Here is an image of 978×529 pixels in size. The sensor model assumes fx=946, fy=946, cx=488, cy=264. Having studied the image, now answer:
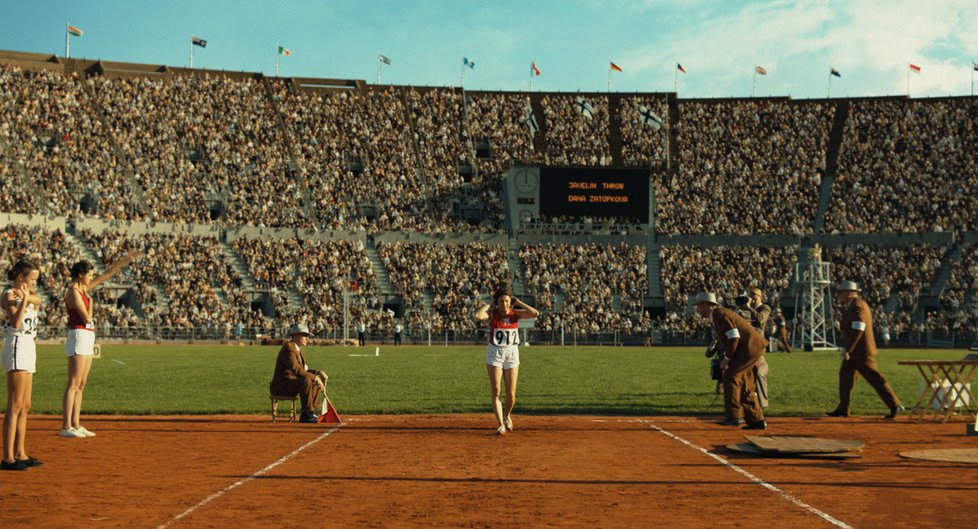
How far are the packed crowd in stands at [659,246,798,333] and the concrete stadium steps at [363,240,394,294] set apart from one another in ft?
59.1

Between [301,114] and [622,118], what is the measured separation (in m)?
25.5

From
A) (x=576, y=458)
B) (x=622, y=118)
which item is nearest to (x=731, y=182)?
(x=622, y=118)

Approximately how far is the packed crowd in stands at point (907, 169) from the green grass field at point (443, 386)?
32.9 metres

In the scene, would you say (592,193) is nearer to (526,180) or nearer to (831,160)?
(526,180)

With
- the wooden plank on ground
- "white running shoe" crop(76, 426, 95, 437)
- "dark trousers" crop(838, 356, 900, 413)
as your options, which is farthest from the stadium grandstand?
the wooden plank on ground

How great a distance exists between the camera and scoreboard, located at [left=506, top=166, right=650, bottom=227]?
67375 millimetres

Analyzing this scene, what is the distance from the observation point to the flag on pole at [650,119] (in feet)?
248

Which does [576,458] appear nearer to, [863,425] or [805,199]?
[863,425]

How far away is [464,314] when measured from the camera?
59.7m

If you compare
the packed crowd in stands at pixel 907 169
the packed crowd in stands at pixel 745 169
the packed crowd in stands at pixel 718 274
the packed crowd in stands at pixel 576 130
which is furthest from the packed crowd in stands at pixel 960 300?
the packed crowd in stands at pixel 576 130

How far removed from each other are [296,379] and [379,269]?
157ft

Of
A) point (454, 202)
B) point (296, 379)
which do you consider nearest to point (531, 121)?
point (454, 202)

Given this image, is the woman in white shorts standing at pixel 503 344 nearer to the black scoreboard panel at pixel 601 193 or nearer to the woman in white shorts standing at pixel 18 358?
the woman in white shorts standing at pixel 18 358

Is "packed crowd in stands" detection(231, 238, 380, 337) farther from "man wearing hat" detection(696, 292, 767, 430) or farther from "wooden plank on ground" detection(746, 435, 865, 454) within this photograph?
"wooden plank on ground" detection(746, 435, 865, 454)
